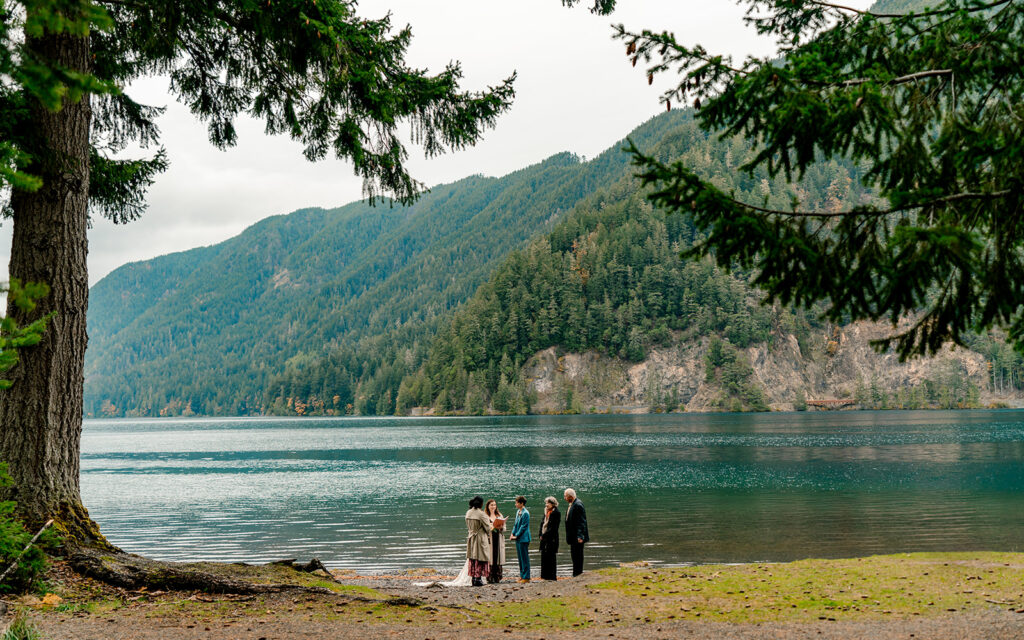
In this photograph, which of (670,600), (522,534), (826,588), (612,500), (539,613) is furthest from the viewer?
(612,500)

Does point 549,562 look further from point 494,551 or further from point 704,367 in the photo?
point 704,367

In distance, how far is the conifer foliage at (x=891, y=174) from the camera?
5.88m

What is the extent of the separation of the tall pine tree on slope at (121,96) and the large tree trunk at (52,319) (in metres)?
0.02

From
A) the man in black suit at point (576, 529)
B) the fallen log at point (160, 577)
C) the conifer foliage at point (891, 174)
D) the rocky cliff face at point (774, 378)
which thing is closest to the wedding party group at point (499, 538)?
the man in black suit at point (576, 529)

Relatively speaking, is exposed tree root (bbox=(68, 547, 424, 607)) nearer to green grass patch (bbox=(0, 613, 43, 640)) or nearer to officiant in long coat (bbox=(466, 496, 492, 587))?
green grass patch (bbox=(0, 613, 43, 640))

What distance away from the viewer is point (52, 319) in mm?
10000

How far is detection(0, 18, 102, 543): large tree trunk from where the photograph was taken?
9.84 meters

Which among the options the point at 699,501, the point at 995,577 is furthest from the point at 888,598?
the point at 699,501

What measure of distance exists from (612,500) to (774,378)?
168m

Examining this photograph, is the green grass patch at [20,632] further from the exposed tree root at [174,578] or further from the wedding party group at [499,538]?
the wedding party group at [499,538]

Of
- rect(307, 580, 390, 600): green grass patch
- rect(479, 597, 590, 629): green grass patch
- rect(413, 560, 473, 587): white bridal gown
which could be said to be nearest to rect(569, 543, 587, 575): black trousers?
rect(413, 560, 473, 587): white bridal gown

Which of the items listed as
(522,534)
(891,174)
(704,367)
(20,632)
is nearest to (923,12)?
(891,174)

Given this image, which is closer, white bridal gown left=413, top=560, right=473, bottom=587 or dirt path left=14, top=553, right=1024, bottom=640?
dirt path left=14, top=553, right=1024, bottom=640

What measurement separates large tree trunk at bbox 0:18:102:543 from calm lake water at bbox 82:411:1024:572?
541 inches
